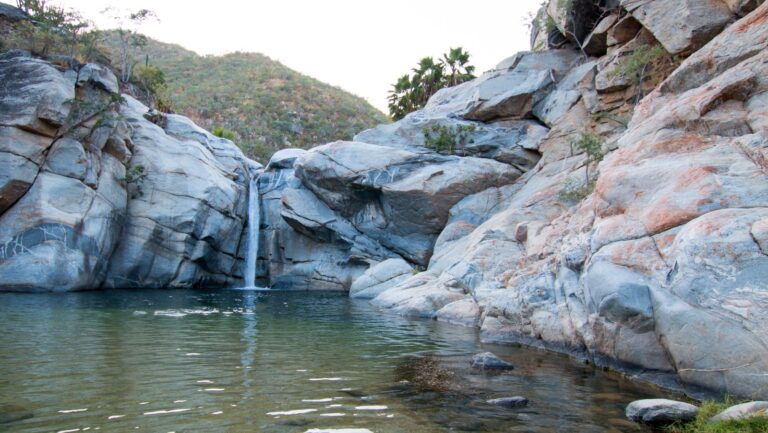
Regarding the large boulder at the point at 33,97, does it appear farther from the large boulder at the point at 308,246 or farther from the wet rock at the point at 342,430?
the wet rock at the point at 342,430

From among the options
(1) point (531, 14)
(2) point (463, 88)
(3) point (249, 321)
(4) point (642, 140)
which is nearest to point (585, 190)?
(4) point (642, 140)

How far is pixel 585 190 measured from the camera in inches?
826

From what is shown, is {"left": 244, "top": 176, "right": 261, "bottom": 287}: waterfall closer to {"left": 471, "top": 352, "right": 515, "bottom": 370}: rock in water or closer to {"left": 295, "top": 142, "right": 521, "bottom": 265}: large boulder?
{"left": 295, "top": 142, "right": 521, "bottom": 265}: large boulder

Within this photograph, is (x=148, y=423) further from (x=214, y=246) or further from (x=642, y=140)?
(x=214, y=246)

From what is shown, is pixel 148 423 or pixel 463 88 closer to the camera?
pixel 148 423

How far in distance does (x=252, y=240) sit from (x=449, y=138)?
14.2 metres

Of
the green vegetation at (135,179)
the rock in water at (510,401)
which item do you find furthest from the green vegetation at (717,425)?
the green vegetation at (135,179)

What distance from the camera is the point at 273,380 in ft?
29.3

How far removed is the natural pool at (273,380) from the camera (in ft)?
22.6

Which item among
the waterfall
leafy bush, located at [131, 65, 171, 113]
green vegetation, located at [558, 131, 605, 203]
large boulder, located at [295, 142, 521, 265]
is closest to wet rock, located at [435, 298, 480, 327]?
green vegetation, located at [558, 131, 605, 203]

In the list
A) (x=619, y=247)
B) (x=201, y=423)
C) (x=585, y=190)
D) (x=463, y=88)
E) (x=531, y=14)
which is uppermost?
(x=531, y=14)

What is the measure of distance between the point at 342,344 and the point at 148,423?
6.69 meters

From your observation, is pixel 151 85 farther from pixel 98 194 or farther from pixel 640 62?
pixel 640 62

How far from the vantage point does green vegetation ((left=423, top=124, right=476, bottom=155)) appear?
110 ft
